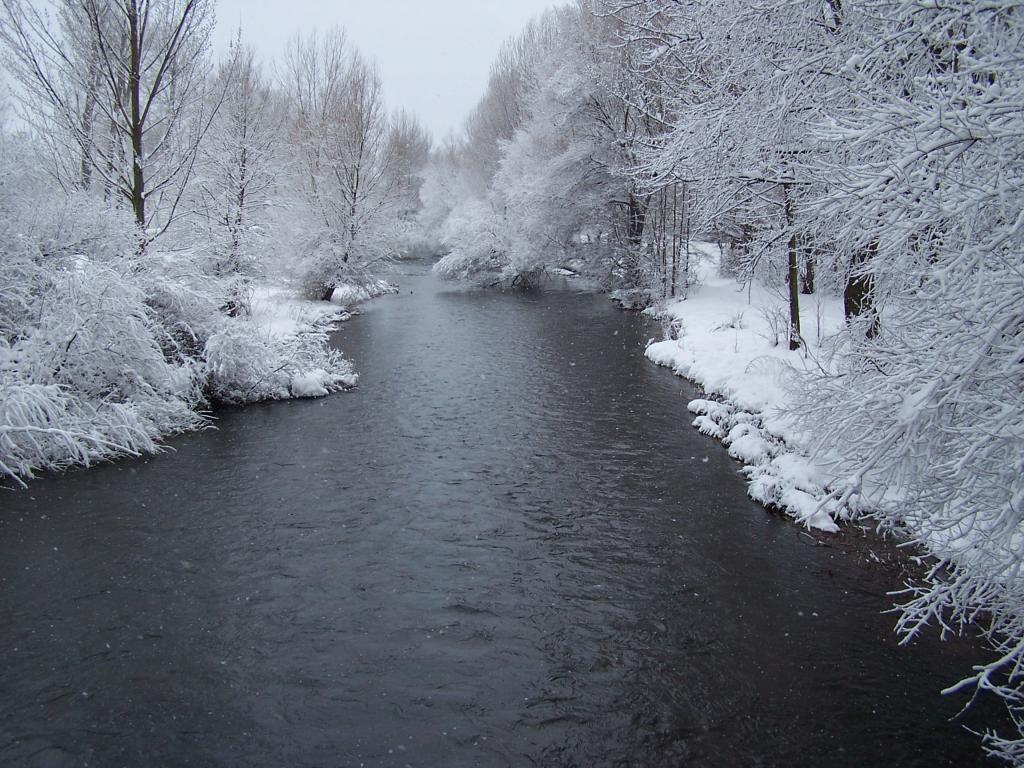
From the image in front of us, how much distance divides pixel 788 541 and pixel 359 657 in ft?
15.3

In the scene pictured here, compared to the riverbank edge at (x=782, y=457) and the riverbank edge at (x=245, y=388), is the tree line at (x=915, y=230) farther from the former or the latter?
the riverbank edge at (x=245, y=388)

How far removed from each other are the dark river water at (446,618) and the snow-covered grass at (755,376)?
0.39 m

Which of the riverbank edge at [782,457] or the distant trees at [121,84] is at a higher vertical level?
the distant trees at [121,84]

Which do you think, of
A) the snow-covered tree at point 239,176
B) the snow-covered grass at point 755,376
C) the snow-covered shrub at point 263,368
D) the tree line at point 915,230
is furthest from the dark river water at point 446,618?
the snow-covered tree at point 239,176

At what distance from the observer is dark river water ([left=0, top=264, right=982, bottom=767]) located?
14.3ft

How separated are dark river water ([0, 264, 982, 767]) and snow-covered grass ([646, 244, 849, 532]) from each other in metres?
0.39

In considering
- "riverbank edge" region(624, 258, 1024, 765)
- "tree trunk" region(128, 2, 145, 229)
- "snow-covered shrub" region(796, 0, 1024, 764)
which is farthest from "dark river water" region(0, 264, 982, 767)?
"tree trunk" region(128, 2, 145, 229)

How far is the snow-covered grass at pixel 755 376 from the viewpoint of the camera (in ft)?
25.3

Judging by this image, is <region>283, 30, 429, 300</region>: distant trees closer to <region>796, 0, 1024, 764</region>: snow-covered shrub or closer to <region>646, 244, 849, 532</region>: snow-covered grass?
<region>646, 244, 849, 532</region>: snow-covered grass

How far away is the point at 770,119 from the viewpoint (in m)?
6.21

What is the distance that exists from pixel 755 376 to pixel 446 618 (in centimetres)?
786

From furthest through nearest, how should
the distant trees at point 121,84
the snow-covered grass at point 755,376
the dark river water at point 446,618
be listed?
1. the distant trees at point 121,84
2. the snow-covered grass at point 755,376
3. the dark river water at point 446,618

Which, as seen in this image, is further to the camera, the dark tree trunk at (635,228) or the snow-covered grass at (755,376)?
the dark tree trunk at (635,228)

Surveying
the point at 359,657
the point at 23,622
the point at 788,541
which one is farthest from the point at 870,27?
the point at 23,622
